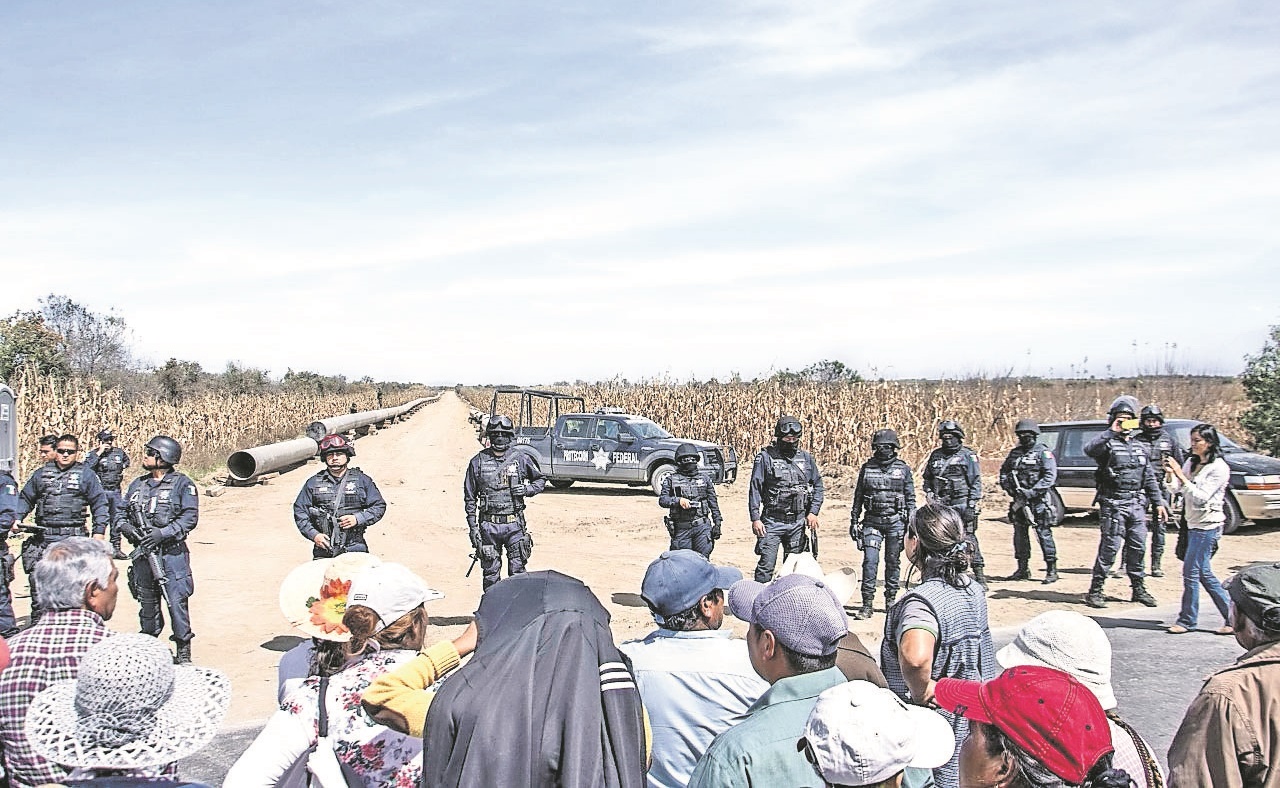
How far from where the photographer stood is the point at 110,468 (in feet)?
36.6

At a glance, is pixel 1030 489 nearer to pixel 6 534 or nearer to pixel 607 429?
pixel 6 534

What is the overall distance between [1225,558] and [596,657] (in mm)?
12998

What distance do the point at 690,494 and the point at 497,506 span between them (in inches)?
75.5

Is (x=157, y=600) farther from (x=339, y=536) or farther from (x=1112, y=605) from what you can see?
(x=1112, y=605)

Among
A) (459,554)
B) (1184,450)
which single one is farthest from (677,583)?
(1184,450)

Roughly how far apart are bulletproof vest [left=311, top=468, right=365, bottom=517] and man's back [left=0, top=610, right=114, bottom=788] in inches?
179

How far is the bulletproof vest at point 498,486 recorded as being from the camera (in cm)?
875

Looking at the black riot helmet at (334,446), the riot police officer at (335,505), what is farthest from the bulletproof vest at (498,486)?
the black riot helmet at (334,446)

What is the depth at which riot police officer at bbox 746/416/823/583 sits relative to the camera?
9.30m

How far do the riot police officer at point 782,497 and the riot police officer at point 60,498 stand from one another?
246 inches

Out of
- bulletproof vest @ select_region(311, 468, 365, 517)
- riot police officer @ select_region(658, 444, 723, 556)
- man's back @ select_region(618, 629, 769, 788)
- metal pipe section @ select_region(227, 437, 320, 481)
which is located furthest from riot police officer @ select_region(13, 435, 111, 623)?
metal pipe section @ select_region(227, 437, 320, 481)

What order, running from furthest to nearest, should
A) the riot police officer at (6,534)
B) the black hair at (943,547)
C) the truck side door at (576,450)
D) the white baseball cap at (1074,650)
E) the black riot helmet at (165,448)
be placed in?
the truck side door at (576,450)
the black riot helmet at (165,448)
the riot police officer at (6,534)
the black hair at (943,547)
the white baseball cap at (1074,650)

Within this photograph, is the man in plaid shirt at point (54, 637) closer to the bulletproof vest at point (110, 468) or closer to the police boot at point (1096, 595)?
the bulletproof vest at point (110, 468)

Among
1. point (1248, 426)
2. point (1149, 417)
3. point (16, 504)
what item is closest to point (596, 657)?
point (16, 504)
